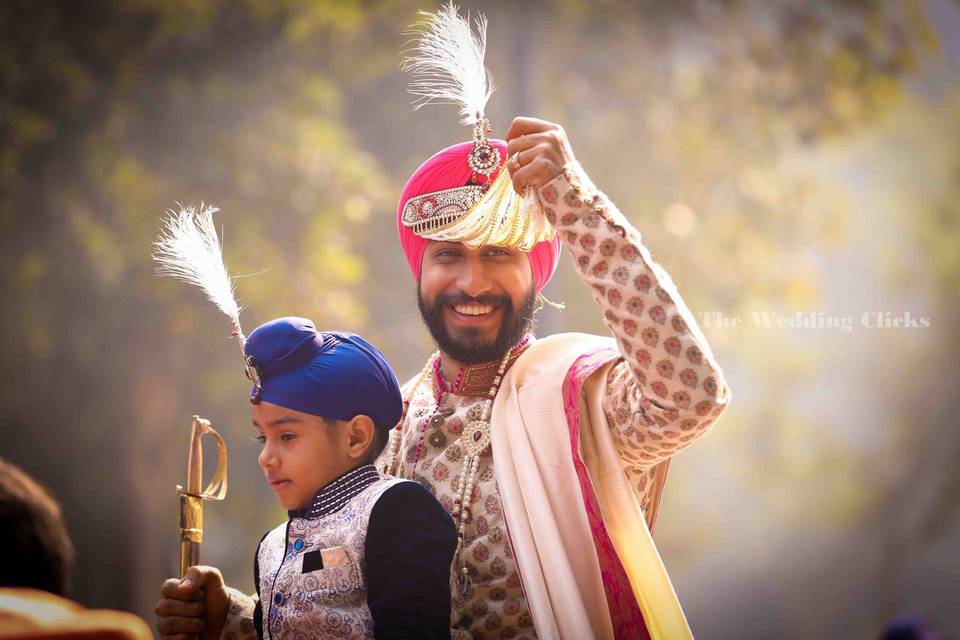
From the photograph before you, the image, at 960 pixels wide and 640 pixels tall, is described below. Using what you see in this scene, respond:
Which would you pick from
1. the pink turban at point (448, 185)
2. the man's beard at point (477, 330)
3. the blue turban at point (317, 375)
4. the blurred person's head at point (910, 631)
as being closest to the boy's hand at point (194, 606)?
the blue turban at point (317, 375)

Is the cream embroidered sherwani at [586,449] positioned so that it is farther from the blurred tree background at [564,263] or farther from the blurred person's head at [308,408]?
the blurred tree background at [564,263]

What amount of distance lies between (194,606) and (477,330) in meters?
1.14

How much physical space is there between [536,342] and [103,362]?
626cm

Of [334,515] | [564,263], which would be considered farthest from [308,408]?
[564,263]

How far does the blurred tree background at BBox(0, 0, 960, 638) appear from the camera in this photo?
8.66 m

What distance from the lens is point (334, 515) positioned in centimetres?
266

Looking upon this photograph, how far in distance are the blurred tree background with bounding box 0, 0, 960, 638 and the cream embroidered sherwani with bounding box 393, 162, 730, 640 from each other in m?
5.29

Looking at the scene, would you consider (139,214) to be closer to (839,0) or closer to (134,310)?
(134,310)

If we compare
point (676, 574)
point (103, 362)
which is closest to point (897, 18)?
point (676, 574)

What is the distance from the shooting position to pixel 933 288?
1020 centimetres

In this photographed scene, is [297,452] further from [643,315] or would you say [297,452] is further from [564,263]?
[564,263]

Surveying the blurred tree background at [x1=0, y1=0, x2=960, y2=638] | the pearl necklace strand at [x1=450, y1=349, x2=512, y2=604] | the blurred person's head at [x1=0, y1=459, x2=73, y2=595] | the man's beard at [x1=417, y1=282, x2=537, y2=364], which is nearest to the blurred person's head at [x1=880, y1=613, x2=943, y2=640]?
the pearl necklace strand at [x1=450, y1=349, x2=512, y2=604]

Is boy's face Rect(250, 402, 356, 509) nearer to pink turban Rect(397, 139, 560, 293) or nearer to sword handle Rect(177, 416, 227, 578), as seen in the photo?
sword handle Rect(177, 416, 227, 578)

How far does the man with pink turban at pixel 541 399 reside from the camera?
A: 108 inches
